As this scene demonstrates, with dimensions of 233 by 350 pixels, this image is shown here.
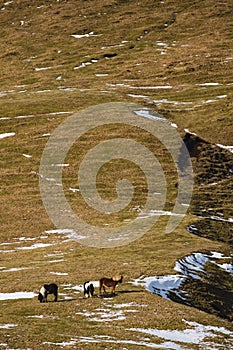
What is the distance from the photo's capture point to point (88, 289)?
41062mm

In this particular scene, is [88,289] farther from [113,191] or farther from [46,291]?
[113,191]

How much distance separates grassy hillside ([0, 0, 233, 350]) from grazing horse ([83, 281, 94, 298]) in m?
0.62

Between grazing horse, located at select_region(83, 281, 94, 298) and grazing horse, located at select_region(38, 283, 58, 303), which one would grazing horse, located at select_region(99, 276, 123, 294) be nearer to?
grazing horse, located at select_region(83, 281, 94, 298)

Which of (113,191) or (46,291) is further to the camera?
(113,191)

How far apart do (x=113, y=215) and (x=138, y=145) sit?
102 ft

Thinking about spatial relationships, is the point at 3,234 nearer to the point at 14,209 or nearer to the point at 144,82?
the point at 14,209

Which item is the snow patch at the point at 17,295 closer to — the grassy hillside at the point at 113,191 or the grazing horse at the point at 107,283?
the grassy hillside at the point at 113,191

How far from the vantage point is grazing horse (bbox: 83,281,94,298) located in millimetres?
40969

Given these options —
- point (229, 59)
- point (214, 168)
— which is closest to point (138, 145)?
point (214, 168)

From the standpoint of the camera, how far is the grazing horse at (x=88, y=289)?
1613 inches

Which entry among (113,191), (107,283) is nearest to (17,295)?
(107,283)

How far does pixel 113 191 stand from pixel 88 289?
160 ft

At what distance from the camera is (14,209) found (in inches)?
3292

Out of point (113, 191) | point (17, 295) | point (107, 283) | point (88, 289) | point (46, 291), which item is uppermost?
point (46, 291)
